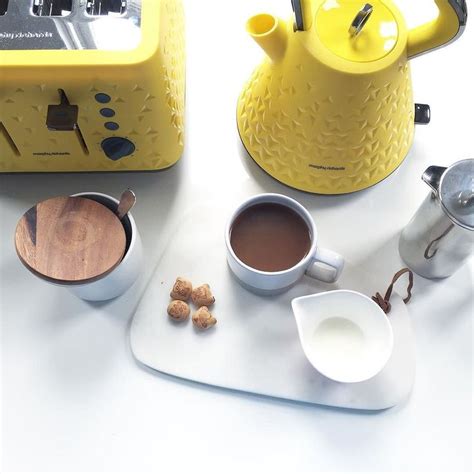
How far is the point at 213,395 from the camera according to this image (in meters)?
0.62

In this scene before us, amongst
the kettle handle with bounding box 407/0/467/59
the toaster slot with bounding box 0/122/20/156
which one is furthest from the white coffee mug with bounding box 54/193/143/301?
the kettle handle with bounding box 407/0/467/59

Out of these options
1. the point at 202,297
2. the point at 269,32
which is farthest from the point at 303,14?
the point at 202,297

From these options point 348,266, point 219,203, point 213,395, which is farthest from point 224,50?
point 213,395

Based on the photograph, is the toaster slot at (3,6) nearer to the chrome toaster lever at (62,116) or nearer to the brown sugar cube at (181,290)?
the chrome toaster lever at (62,116)

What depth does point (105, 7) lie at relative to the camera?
574mm

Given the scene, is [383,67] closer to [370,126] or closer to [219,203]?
[370,126]

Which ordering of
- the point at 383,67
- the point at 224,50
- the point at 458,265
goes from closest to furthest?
the point at 383,67 < the point at 458,265 < the point at 224,50

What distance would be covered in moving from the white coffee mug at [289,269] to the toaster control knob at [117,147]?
14 cm

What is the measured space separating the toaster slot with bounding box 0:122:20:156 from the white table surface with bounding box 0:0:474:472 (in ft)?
0.20

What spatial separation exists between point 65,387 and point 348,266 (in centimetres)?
33

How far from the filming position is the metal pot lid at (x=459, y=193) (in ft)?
1.84

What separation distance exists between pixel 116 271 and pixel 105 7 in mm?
258

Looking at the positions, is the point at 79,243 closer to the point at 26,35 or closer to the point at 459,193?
the point at 26,35

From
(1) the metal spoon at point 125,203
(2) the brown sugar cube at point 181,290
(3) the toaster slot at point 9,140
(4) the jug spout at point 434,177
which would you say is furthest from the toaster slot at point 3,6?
(4) the jug spout at point 434,177
